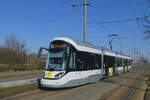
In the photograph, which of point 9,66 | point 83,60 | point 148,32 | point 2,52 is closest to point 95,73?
point 83,60

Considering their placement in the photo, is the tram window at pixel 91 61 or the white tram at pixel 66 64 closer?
the white tram at pixel 66 64

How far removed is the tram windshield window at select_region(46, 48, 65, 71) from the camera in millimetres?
16723

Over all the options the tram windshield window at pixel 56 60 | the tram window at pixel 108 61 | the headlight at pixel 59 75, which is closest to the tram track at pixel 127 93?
the headlight at pixel 59 75

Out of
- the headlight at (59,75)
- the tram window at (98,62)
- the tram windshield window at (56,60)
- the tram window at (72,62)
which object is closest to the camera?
the headlight at (59,75)

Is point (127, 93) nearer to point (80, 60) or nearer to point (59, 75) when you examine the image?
point (80, 60)

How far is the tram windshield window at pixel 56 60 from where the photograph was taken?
16723 millimetres

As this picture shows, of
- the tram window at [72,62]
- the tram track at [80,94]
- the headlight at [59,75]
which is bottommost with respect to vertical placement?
the tram track at [80,94]

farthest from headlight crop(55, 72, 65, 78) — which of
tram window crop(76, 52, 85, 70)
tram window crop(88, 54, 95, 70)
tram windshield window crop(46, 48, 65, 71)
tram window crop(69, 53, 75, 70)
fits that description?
tram window crop(88, 54, 95, 70)

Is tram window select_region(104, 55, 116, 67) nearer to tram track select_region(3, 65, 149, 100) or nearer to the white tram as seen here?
the white tram

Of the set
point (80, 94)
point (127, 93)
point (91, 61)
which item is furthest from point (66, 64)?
point (91, 61)

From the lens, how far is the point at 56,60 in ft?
56.0

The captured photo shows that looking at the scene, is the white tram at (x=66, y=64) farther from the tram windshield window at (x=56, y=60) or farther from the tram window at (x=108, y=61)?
the tram window at (x=108, y=61)

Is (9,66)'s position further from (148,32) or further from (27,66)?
(148,32)

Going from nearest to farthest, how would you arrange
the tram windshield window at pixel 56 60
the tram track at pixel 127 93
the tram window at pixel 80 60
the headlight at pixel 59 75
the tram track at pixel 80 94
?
the tram track at pixel 80 94, the tram track at pixel 127 93, the headlight at pixel 59 75, the tram windshield window at pixel 56 60, the tram window at pixel 80 60
